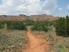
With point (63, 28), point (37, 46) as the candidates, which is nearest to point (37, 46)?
point (37, 46)

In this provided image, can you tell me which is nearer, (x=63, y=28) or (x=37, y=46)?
(x=37, y=46)

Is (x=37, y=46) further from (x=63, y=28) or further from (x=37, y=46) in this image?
(x=63, y=28)

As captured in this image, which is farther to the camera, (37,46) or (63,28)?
(63,28)

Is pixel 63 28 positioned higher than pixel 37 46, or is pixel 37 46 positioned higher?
pixel 63 28

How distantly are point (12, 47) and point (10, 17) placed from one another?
6441cm

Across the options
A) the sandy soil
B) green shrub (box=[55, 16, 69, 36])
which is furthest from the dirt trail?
green shrub (box=[55, 16, 69, 36])

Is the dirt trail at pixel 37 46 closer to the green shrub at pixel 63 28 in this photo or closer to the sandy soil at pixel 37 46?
the sandy soil at pixel 37 46

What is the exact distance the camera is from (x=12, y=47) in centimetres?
811

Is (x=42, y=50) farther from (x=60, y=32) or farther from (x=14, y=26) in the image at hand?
(x=14, y=26)

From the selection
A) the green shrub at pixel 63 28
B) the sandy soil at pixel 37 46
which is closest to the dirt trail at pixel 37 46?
the sandy soil at pixel 37 46

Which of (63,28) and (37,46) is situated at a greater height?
(63,28)

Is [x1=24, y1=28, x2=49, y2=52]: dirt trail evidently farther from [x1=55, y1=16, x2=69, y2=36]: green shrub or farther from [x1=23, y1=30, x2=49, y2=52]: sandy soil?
[x1=55, y1=16, x2=69, y2=36]: green shrub

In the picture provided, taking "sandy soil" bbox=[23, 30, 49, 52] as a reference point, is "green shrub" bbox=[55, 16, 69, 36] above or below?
above

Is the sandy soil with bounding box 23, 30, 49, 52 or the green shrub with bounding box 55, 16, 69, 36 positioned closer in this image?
the sandy soil with bounding box 23, 30, 49, 52
